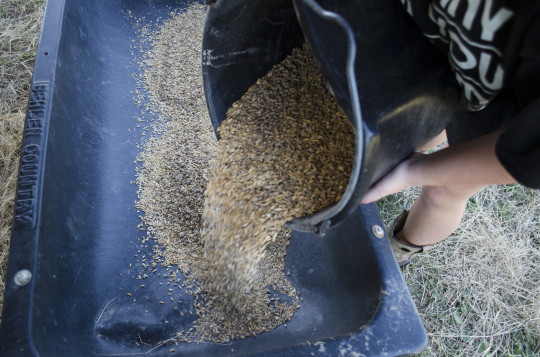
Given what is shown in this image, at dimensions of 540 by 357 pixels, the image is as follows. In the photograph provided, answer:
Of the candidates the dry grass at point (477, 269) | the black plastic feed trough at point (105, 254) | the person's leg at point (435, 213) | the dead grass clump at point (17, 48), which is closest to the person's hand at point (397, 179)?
the black plastic feed trough at point (105, 254)

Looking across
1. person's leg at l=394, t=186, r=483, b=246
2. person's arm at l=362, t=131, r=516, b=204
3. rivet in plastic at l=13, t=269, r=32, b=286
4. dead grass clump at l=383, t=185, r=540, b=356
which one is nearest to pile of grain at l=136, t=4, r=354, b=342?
person's arm at l=362, t=131, r=516, b=204

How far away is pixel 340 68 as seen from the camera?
2.44ft

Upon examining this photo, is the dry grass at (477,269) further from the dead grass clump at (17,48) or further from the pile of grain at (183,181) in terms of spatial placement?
the pile of grain at (183,181)

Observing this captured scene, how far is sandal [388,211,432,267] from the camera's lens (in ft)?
4.50

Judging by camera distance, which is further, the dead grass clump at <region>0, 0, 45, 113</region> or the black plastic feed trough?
the dead grass clump at <region>0, 0, 45, 113</region>

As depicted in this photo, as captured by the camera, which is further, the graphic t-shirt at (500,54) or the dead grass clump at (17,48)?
the dead grass clump at (17,48)

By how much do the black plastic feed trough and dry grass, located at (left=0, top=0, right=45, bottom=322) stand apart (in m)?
0.38

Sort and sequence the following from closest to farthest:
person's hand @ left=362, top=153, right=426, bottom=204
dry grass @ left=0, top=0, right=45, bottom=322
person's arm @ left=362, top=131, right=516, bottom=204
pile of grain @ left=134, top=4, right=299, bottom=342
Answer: person's arm @ left=362, top=131, right=516, bottom=204 → person's hand @ left=362, top=153, right=426, bottom=204 → pile of grain @ left=134, top=4, right=299, bottom=342 → dry grass @ left=0, top=0, right=45, bottom=322

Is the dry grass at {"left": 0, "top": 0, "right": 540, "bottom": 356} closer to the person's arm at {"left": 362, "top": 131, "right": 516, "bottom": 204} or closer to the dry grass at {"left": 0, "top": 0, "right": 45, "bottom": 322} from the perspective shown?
the dry grass at {"left": 0, "top": 0, "right": 45, "bottom": 322}

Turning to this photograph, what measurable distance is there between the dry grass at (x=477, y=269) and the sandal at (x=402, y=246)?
0.13m

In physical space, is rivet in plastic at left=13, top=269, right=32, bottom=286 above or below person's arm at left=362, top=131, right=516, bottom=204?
below

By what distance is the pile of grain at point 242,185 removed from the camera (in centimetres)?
103

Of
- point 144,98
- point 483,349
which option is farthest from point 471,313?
point 144,98

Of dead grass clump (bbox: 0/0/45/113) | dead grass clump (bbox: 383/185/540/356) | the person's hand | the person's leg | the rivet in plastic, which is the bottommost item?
dead grass clump (bbox: 383/185/540/356)
